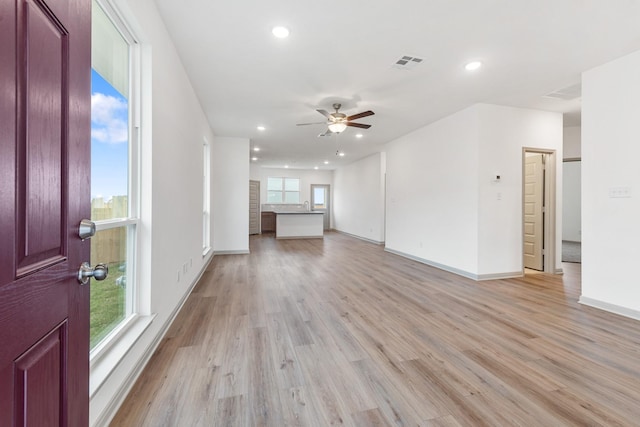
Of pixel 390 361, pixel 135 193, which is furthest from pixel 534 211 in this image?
pixel 135 193

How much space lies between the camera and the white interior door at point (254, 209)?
33.7ft

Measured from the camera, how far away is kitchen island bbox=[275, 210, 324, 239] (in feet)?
29.7

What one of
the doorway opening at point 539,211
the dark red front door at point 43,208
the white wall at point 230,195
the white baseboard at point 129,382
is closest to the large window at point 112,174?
the white baseboard at point 129,382

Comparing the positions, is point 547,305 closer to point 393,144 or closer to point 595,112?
point 595,112

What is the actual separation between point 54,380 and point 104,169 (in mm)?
1261

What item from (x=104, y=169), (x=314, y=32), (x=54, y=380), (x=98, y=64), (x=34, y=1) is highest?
(x=314, y=32)

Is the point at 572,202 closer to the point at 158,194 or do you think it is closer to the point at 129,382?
the point at 158,194

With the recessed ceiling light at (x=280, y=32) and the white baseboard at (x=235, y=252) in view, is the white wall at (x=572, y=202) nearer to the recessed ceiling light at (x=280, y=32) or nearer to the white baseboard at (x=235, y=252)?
the recessed ceiling light at (x=280, y=32)

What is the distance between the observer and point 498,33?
251 cm

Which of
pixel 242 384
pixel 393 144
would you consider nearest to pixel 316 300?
pixel 242 384

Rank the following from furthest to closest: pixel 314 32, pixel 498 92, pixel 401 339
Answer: pixel 498 92, pixel 314 32, pixel 401 339

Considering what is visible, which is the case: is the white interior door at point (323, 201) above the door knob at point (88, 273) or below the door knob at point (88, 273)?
above

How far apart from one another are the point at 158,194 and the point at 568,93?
524 centimetres

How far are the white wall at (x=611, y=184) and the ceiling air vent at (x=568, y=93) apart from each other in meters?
0.43
